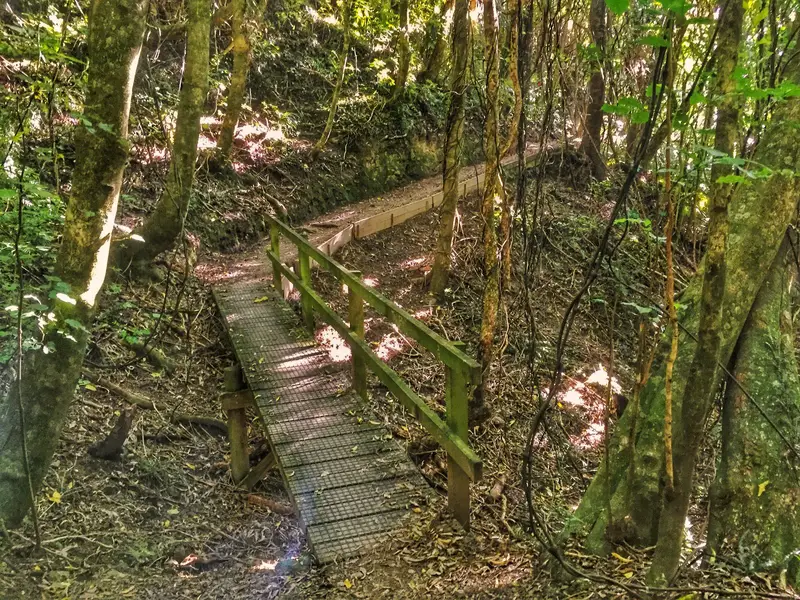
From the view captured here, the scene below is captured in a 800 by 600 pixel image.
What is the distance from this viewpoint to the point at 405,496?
4.71m

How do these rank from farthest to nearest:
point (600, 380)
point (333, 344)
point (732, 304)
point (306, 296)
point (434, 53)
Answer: point (434, 53), point (600, 380), point (333, 344), point (306, 296), point (732, 304)

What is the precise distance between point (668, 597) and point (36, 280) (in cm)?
644

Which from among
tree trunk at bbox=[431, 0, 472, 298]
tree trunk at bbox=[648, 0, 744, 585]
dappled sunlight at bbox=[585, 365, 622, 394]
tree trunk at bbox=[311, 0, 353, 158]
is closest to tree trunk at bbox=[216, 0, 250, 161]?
tree trunk at bbox=[311, 0, 353, 158]

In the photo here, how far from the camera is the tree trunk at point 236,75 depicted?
1059cm

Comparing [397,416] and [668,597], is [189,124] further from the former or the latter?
[668,597]

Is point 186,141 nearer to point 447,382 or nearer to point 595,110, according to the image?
point 447,382

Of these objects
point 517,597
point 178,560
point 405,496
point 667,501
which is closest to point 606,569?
point 517,597

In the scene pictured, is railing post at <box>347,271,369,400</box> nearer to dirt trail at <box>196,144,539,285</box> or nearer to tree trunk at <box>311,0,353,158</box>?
dirt trail at <box>196,144,539,285</box>

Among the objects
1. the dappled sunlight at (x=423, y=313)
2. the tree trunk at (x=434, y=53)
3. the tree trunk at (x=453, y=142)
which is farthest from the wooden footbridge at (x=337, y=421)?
the tree trunk at (x=434, y=53)

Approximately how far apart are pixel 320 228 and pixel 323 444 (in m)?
7.11

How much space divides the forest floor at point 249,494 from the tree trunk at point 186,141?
62 cm

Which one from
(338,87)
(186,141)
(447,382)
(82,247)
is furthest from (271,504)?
(338,87)

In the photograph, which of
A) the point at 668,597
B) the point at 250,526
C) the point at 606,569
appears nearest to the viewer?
the point at 668,597

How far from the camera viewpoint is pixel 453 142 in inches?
344
